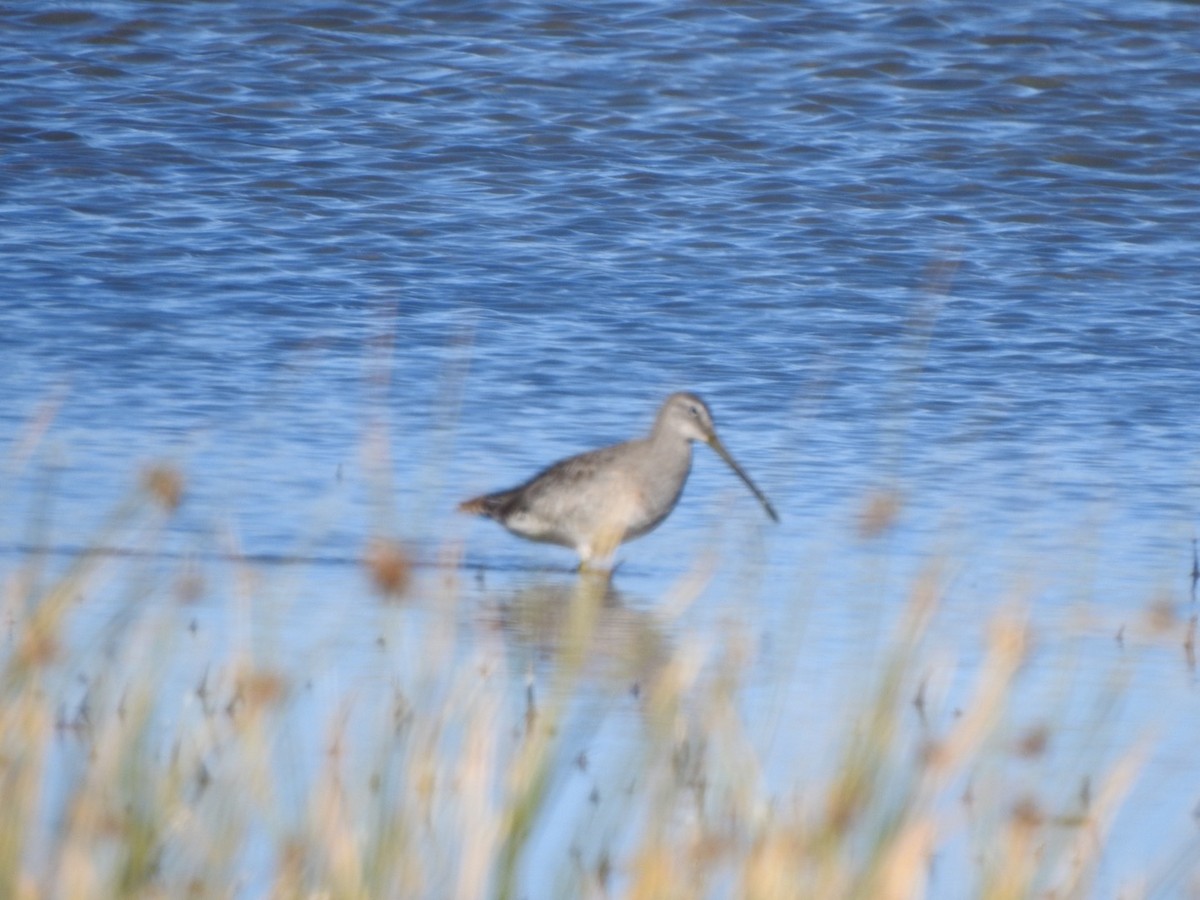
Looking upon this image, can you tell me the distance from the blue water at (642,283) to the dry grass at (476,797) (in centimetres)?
40

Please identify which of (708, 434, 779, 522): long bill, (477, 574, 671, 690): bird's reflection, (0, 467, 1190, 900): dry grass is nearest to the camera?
(0, 467, 1190, 900): dry grass

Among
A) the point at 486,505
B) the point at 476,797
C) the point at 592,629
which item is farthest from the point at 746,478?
the point at 476,797

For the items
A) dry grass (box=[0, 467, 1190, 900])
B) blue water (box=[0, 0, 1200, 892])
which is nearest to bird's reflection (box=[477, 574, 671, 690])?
blue water (box=[0, 0, 1200, 892])

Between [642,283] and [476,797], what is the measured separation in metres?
8.19

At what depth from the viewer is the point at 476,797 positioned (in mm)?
3957

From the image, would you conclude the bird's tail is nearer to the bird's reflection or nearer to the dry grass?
the bird's reflection

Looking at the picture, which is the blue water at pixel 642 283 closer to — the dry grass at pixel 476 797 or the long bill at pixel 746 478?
the long bill at pixel 746 478

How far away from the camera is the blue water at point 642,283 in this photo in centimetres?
773

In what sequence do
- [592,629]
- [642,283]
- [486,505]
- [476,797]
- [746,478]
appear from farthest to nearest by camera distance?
[642,283] → [746,478] → [486,505] → [592,629] → [476,797]

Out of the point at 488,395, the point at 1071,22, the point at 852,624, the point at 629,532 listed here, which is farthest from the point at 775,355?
the point at 1071,22

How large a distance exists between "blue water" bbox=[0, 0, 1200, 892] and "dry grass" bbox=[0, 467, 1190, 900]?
1.31ft

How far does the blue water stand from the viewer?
773cm

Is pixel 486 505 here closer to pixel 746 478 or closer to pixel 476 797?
pixel 746 478

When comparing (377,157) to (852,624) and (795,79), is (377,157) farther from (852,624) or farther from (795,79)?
(852,624)
